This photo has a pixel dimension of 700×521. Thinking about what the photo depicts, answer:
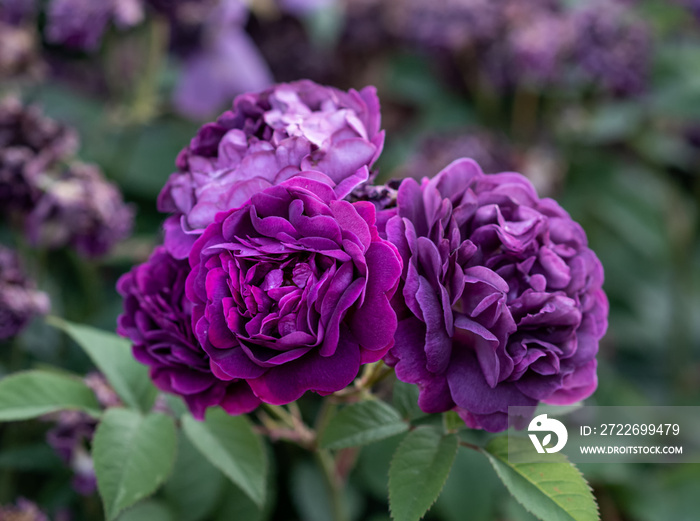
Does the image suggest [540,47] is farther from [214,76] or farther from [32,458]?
[32,458]

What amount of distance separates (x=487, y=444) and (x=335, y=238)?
0.24 m

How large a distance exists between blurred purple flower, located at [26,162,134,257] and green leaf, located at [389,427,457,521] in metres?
0.50

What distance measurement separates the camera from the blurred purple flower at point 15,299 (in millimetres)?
714

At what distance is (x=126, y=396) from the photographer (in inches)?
23.8

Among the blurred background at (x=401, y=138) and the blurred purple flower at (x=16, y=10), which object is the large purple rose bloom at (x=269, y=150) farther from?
the blurred purple flower at (x=16, y=10)

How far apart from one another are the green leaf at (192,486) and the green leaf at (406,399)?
295 mm

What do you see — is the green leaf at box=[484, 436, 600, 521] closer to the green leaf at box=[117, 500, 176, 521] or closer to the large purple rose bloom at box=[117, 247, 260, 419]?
the large purple rose bloom at box=[117, 247, 260, 419]

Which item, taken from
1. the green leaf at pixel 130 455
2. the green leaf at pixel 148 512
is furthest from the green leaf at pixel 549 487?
the green leaf at pixel 148 512

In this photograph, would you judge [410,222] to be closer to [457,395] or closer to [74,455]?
[457,395]

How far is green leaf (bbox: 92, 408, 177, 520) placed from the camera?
0.50m

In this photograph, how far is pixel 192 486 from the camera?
724 millimetres

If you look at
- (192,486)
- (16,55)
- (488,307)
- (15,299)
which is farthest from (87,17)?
Result: (488,307)

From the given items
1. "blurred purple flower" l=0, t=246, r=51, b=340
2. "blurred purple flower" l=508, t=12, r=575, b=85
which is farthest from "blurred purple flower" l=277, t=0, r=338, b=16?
"blurred purple flower" l=0, t=246, r=51, b=340

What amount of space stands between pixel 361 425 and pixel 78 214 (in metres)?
0.47
